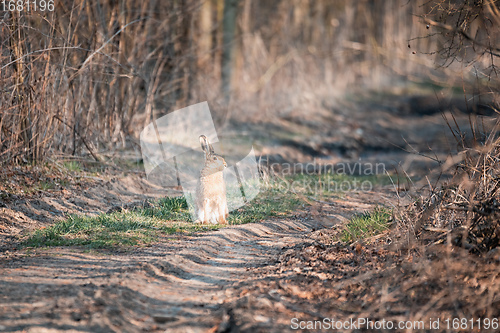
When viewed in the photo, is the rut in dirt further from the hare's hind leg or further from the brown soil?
the hare's hind leg

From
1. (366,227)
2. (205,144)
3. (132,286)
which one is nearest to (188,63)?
(205,144)

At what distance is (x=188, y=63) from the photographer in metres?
13.6

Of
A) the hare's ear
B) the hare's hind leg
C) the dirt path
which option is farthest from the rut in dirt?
the hare's ear

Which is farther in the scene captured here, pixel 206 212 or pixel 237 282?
pixel 206 212

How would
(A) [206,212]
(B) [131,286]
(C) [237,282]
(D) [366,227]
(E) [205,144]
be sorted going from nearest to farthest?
1. (B) [131,286]
2. (C) [237,282]
3. (D) [366,227]
4. (E) [205,144]
5. (A) [206,212]

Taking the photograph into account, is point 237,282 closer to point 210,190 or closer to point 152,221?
point 210,190

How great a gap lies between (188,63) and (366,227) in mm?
9138

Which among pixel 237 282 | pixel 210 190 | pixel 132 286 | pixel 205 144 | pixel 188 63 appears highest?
pixel 188 63

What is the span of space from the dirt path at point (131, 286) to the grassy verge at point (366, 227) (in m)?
0.70

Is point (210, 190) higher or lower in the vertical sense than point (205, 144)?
lower

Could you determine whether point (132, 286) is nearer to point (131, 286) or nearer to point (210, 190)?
point (131, 286)

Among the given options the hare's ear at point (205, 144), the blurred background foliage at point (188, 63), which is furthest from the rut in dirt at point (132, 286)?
the blurred background foliage at point (188, 63)

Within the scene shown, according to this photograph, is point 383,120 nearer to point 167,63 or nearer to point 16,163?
point 167,63

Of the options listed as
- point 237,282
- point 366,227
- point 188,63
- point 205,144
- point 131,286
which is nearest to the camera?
point 131,286
